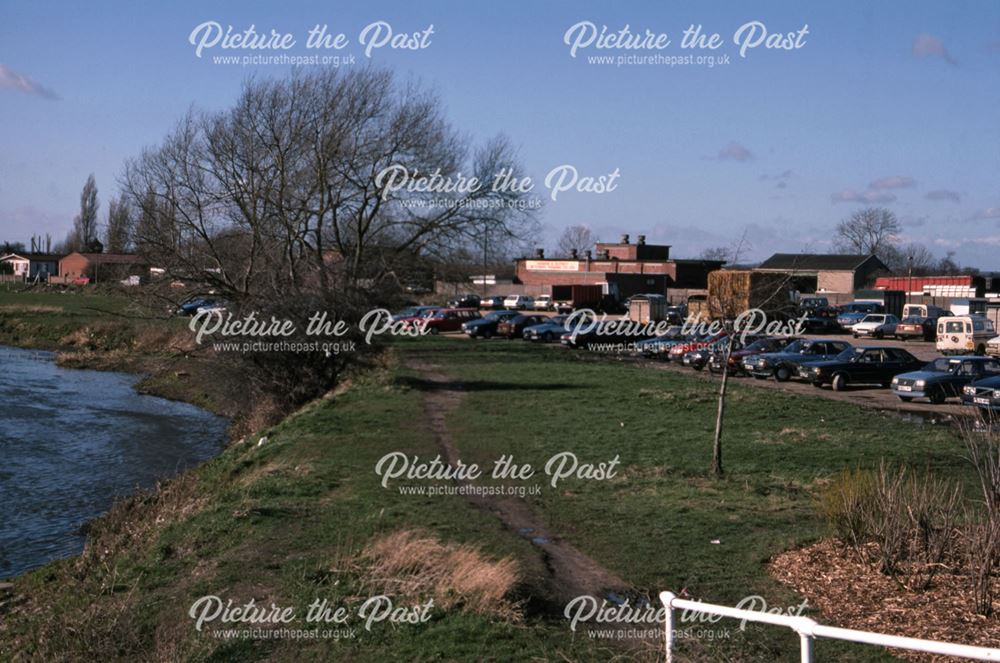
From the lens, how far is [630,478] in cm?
1652

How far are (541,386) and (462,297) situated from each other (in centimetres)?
4867

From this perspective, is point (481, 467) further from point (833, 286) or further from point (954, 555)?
point (833, 286)

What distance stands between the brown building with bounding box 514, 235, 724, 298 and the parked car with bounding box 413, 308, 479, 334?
86.2ft

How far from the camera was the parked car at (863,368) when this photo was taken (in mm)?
32188

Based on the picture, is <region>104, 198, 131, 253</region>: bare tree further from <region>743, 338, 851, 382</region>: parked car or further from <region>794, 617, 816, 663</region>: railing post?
<region>794, 617, 816, 663</region>: railing post

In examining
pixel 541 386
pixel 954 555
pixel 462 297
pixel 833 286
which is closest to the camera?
pixel 954 555

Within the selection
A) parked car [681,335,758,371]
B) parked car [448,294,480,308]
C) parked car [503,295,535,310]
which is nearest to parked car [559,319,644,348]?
parked car [681,335,758,371]

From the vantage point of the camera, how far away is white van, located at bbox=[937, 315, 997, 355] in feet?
138

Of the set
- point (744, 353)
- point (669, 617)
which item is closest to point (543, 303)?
point (744, 353)

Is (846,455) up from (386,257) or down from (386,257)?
down

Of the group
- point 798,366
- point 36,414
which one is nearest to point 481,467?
point 798,366

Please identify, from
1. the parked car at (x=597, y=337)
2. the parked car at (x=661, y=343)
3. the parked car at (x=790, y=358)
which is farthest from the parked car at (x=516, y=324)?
the parked car at (x=790, y=358)

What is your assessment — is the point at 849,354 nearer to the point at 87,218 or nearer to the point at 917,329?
the point at 917,329

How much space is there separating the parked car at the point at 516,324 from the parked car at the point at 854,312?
748 inches
